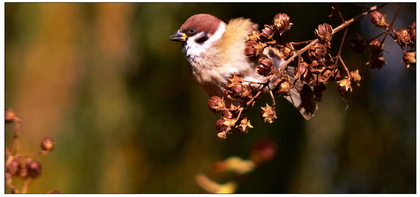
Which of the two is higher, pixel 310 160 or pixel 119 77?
pixel 119 77

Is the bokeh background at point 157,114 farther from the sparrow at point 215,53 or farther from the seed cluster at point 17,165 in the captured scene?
the seed cluster at point 17,165

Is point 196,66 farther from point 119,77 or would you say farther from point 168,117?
point 119,77

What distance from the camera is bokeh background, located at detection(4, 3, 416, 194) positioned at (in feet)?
11.6

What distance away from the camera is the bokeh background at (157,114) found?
3551 mm

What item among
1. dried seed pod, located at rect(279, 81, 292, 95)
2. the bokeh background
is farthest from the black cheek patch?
the bokeh background

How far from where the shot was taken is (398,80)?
131 inches

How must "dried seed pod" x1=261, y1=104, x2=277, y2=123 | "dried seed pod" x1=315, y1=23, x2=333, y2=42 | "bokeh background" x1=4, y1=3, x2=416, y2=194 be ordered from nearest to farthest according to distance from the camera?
"dried seed pod" x1=315, y1=23, x2=333, y2=42 → "dried seed pod" x1=261, y1=104, x2=277, y2=123 → "bokeh background" x1=4, y1=3, x2=416, y2=194

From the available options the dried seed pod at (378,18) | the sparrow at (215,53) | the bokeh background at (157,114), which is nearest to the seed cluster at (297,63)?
the dried seed pod at (378,18)

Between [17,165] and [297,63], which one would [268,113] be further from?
[17,165]

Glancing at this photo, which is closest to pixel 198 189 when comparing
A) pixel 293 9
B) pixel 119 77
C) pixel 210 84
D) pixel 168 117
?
pixel 168 117

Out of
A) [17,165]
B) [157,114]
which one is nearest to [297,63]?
[17,165]

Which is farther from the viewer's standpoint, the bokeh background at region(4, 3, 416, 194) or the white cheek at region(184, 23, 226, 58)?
the bokeh background at region(4, 3, 416, 194)

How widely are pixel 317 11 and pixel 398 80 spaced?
0.80 meters

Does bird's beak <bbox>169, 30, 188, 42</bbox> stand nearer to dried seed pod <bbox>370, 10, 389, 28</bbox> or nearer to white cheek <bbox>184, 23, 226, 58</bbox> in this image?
white cheek <bbox>184, 23, 226, 58</bbox>
